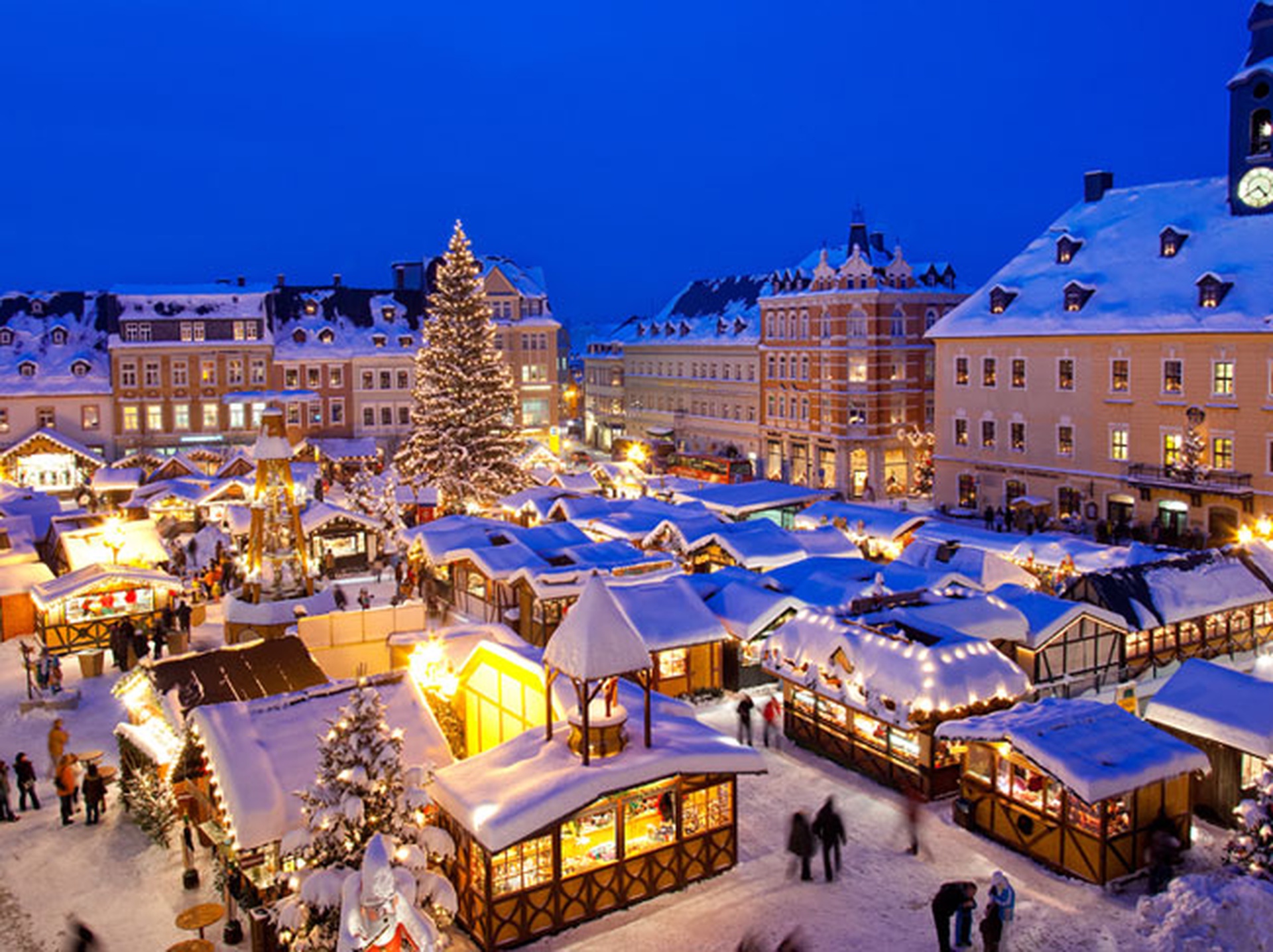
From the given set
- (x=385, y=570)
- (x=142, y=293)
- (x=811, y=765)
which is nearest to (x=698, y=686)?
(x=811, y=765)

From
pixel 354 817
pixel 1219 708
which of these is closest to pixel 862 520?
pixel 1219 708

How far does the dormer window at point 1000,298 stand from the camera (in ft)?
147

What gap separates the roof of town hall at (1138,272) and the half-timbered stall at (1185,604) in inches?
524

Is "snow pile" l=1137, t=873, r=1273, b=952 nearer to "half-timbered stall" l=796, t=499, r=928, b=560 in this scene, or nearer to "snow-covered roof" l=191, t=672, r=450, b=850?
"snow-covered roof" l=191, t=672, r=450, b=850

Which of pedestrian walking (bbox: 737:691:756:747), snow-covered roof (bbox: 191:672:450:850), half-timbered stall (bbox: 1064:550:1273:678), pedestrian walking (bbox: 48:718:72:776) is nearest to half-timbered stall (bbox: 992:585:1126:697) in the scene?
half-timbered stall (bbox: 1064:550:1273:678)

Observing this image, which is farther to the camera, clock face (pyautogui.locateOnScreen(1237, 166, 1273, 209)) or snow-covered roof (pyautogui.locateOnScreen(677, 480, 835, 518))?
clock face (pyautogui.locateOnScreen(1237, 166, 1273, 209))

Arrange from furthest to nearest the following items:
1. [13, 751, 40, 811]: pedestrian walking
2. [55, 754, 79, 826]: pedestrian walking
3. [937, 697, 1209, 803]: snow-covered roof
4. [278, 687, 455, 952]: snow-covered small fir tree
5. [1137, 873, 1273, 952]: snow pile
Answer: [13, 751, 40, 811]: pedestrian walking < [55, 754, 79, 826]: pedestrian walking < [937, 697, 1209, 803]: snow-covered roof < [278, 687, 455, 952]: snow-covered small fir tree < [1137, 873, 1273, 952]: snow pile

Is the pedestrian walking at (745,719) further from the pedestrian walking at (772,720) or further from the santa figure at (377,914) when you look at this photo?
Answer: the santa figure at (377,914)

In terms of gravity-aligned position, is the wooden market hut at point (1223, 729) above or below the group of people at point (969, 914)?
above

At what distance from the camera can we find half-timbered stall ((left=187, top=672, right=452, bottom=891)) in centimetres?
1346

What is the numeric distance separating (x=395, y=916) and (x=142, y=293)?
56.5m

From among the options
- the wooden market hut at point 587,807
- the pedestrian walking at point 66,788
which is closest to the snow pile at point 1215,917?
the wooden market hut at point 587,807

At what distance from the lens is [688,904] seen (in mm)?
14711

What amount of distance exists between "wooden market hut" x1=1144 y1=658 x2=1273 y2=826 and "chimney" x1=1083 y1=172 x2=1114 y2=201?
33.7 m
